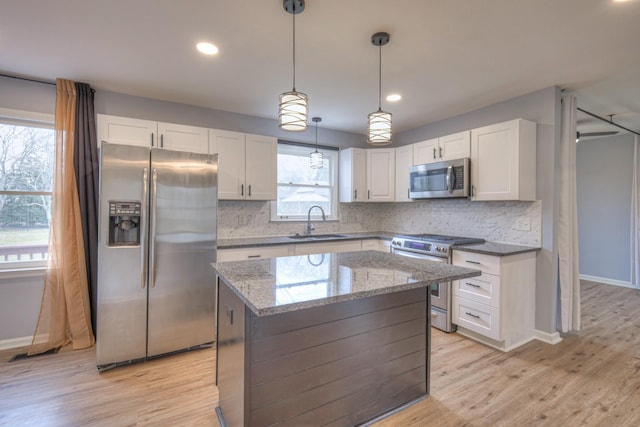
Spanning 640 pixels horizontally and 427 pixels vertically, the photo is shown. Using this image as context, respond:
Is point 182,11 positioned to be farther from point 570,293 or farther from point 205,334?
point 570,293

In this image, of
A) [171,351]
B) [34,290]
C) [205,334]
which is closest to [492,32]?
[205,334]

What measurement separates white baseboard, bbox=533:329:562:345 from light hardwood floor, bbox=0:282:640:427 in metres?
0.07

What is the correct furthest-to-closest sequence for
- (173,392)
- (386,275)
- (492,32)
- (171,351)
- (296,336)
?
(171,351) → (173,392) → (492,32) → (386,275) → (296,336)

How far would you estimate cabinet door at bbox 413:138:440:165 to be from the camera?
3.72 metres

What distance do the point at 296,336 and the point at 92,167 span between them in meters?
2.78

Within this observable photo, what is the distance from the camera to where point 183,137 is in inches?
126

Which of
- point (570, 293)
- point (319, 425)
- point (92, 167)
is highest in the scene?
point (92, 167)

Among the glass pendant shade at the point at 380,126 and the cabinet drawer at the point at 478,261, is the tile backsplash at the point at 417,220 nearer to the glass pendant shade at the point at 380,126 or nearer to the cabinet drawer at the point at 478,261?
the cabinet drawer at the point at 478,261

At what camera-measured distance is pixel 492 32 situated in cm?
204

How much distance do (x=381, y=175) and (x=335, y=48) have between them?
7.88ft

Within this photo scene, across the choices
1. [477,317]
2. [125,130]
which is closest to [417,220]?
[477,317]

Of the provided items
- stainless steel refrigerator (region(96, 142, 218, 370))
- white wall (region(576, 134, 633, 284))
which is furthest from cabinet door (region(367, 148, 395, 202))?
white wall (region(576, 134, 633, 284))

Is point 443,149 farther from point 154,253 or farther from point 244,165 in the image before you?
point 154,253

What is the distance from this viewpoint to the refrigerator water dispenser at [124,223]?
2484 millimetres
